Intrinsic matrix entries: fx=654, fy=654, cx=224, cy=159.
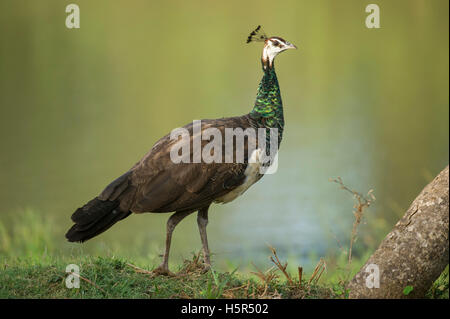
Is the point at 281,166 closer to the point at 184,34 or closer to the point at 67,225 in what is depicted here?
the point at 67,225

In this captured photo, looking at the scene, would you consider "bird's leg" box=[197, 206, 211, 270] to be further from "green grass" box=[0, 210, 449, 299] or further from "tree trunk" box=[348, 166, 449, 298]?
"tree trunk" box=[348, 166, 449, 298]

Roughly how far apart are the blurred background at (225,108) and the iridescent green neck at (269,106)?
6.46ft

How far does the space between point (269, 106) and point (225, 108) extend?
7.95 meters

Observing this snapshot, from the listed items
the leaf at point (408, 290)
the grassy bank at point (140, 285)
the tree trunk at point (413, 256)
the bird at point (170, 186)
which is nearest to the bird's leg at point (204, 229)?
the bird at point (170, 186)

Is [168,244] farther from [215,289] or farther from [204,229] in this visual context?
[215,289]

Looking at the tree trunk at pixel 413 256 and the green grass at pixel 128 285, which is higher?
the tree trunk at pixel 413 256

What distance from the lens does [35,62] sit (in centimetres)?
1670

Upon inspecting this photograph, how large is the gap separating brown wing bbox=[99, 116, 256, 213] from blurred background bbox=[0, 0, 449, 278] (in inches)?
63.3

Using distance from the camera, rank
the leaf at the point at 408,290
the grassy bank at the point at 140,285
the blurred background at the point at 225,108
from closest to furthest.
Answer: the leaf at the point at 408,290, the grassy bank at the point at 140,285, the blurred background at the point at 225,108

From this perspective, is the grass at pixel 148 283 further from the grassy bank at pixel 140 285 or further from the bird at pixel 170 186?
the bird at pixel 170 186

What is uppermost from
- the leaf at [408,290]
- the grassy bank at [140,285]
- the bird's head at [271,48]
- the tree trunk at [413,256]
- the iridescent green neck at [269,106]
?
the bird's head at [271,48]

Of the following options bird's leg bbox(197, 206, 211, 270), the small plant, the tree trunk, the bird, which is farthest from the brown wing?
the tree trunk

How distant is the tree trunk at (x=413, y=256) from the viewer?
3986 millimetres

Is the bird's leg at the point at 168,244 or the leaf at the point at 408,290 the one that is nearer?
the leaf at the point at 408,290
